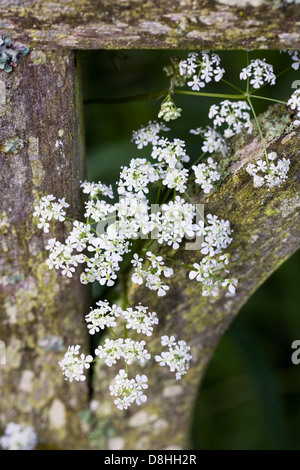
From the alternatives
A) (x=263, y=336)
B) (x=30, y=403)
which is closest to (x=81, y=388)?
(x=30, y=403)

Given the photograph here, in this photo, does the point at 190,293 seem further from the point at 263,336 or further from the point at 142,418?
the point at 263,336

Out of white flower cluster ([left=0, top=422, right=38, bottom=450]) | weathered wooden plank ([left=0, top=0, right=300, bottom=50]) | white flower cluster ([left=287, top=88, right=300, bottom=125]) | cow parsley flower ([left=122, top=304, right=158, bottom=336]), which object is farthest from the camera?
white flower cluster ([left=0, top=422, right=38, bottom=450])

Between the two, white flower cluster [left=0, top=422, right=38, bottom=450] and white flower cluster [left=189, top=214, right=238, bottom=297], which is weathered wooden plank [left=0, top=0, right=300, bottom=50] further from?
white flower cluster [left=0, top=422, right=38, bottom=450]

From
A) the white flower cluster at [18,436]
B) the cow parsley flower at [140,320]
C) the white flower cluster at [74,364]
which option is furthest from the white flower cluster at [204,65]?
the white flower cluster at [18,436]

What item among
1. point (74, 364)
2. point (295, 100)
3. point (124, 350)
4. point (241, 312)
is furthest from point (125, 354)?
point (241, 312)

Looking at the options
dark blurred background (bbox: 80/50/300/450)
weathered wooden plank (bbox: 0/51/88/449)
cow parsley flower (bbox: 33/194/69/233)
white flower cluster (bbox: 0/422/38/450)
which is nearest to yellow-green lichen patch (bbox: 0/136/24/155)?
weathered wooden plank (bbox: 0/51/88/449)

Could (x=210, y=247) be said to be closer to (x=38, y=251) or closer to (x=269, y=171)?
(x=269, y=171)

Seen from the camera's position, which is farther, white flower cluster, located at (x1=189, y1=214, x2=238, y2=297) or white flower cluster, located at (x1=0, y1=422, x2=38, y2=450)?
white flower cluster, located at (x1=0, y1=422, x2=38, y2=450)
